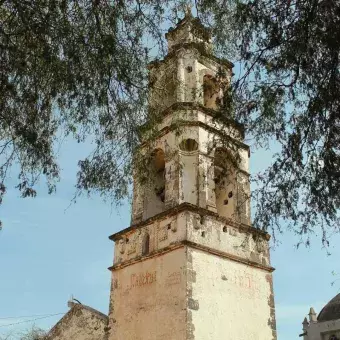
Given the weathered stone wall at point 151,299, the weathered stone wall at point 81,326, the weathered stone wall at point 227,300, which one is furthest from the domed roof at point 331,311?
the weathered stone wall at point 151,299

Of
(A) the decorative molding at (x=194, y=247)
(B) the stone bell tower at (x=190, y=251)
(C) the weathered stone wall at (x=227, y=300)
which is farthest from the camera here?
(A) the decorative molding at (x=194, y=247)

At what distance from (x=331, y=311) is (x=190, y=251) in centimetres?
1223

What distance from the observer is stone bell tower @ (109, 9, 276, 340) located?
892 centimetres

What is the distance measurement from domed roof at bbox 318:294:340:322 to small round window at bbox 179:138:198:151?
11.4 metres

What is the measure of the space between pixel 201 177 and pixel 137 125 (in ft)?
15.1

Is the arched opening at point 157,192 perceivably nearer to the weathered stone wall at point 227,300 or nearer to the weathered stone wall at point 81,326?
the weathered stone wall at point 227,300

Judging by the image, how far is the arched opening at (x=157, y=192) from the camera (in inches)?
425

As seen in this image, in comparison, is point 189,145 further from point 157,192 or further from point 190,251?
point 190,251

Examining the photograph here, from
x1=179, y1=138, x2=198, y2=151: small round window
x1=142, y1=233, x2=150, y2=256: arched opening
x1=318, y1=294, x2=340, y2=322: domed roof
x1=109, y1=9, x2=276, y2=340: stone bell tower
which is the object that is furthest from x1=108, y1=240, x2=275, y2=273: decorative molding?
x1=318, y1=294, x2=340, y2=322: domed roof

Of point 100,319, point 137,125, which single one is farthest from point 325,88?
point 100,319

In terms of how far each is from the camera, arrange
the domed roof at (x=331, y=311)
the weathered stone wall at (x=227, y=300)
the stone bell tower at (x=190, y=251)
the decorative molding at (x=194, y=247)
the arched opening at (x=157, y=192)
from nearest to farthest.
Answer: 1. the weathered stone wall at (x=227, y=300)
2. the stone bell tower at (x=190, y=251)
3. the decorative molding at (x=194, y=247)
4. the arched opening at (x=157, y=192)
5. the domed roof at (x=331, y=311)

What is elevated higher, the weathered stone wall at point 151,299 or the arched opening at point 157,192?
the arched opening at point 157,192

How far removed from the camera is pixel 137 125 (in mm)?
5637

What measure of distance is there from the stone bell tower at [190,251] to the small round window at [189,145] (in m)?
0.02
